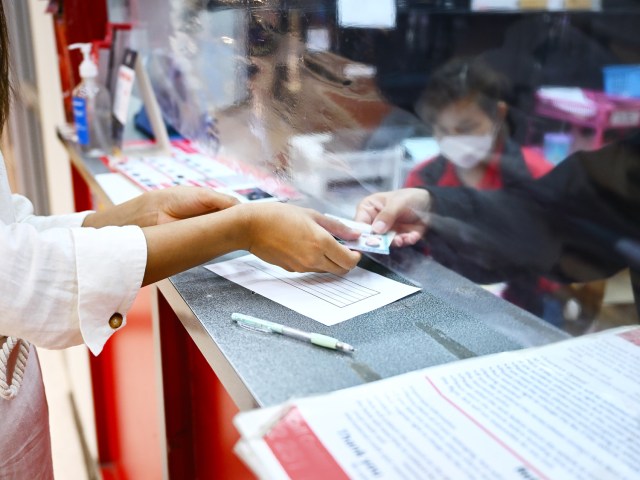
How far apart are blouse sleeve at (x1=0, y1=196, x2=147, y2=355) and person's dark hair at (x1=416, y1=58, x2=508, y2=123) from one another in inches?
22.1

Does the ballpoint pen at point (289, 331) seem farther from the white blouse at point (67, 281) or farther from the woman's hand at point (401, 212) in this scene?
the woman's hand at point (401, 212)

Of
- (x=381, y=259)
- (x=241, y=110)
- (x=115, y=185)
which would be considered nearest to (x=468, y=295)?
(x=381, y=259)

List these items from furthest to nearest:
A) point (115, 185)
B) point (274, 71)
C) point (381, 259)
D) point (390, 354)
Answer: point (115, 185), point (274, 71), point (381, 259), point (390, 354)

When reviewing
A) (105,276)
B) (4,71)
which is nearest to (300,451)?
(105,276)

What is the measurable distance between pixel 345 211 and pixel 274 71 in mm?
308

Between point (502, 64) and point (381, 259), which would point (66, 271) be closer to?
point (381, 259)

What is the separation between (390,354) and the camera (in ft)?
2.48

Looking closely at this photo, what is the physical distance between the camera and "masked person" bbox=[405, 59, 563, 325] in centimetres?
93

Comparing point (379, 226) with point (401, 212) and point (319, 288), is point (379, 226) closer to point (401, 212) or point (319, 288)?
point (401, 212)

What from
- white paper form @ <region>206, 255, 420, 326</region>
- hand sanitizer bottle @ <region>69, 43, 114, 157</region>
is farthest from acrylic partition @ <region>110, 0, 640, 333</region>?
hand sanitizer bottle @ <region>69, 43, 114, 157</region>

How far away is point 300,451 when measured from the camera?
1.82 ft

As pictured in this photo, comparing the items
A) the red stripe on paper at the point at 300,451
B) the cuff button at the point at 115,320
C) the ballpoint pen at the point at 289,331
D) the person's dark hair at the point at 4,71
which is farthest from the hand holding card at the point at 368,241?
A: the person's dark hair at the point at 4,71

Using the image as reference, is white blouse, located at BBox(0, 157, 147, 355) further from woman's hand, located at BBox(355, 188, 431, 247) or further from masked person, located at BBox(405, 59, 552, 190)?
masked person, located at BBox(405, 59, 552, 190)

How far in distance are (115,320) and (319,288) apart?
30cm
